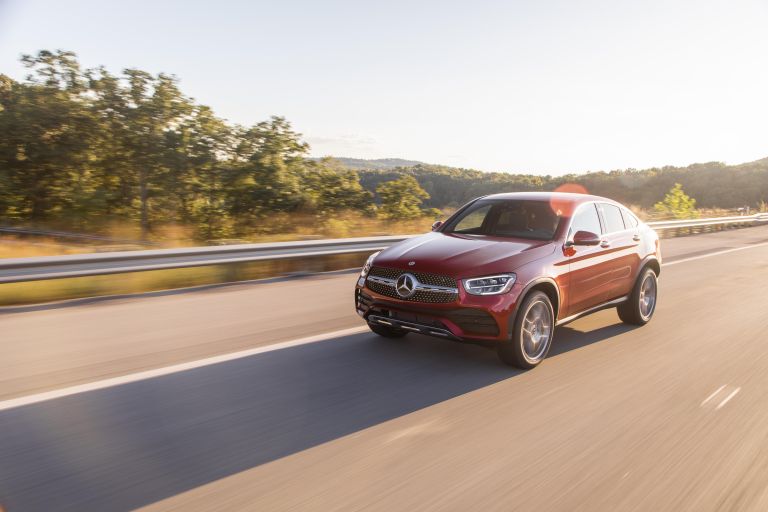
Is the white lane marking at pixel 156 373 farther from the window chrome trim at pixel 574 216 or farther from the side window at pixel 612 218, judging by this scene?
the side window at pixel 612 218

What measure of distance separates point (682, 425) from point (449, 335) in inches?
71.9

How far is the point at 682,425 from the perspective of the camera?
4113 mm

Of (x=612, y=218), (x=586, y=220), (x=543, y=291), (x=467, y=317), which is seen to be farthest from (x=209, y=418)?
(x=612, y=218)

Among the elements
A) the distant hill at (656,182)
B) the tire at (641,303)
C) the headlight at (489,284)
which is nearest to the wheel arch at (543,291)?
the headlight at (489,284)

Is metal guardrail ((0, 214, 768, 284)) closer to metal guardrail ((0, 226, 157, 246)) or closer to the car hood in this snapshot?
the car hood

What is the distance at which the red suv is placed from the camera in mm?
5102

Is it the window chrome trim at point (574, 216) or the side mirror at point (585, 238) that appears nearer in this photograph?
the side mirror at point (585, 238)

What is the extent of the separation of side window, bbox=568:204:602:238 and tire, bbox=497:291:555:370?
0.95 metres

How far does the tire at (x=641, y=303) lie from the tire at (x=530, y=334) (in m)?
1.79

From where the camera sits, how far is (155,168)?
23.3 metres

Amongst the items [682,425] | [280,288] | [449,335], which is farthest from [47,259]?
[682,425]

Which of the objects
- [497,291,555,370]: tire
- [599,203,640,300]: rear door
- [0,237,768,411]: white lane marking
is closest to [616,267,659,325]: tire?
[599,203,640,300]: rear door

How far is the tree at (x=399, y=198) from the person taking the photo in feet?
76.1

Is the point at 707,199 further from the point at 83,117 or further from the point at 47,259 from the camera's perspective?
the point at 47,259
